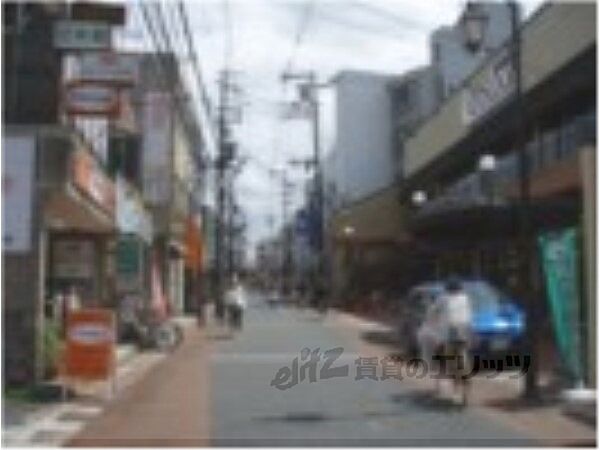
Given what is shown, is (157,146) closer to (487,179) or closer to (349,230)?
(349,230)

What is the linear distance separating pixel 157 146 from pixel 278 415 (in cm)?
2776

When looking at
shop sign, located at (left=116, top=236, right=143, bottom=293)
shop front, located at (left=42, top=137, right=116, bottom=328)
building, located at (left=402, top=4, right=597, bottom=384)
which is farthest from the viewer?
shop sign, located at (left=116, top=236, right=143, bottom=293)

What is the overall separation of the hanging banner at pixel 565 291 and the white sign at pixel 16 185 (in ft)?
19.3

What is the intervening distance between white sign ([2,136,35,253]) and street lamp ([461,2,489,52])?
5.22 meters

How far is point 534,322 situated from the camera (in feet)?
50.8

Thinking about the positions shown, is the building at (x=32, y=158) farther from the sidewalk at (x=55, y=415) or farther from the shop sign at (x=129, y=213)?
the shop sign at (x=129, y=213)

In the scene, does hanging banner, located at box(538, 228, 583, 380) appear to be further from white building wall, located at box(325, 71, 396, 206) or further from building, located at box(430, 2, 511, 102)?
white building wall, located at box(325, 71, 396, 206)

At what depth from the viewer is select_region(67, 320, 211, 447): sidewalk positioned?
11328 millimetres

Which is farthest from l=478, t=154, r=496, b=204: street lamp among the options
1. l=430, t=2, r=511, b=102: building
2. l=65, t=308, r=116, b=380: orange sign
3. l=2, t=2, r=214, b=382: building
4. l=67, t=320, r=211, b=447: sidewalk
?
l=65, t=308, r=116, b=380: orange sign

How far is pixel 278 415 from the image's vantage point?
1271 cm

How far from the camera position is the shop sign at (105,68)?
52.0 ft

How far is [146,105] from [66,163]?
73.7ft

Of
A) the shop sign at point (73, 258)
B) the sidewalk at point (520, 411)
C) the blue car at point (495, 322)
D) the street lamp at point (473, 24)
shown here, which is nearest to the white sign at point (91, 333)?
the sidewalk at point (520, 411)

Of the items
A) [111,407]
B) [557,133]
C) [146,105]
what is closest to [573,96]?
[557,133]
